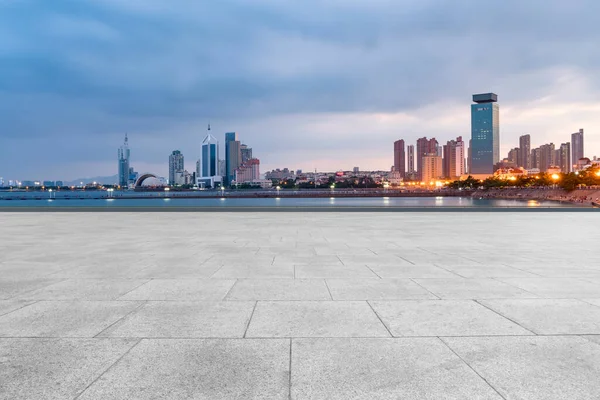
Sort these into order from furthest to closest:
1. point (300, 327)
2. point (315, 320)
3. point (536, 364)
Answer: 1. point (315, 320)
2. point (300, 327)
3. point (536, 364)

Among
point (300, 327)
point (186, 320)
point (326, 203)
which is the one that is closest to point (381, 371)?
point (300, 327)

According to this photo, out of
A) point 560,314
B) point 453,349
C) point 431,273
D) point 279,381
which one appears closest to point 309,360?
point 279,381

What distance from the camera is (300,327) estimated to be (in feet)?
18.1

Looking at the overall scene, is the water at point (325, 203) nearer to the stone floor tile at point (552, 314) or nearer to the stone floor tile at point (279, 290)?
the stone floor tile at point (279, 290)

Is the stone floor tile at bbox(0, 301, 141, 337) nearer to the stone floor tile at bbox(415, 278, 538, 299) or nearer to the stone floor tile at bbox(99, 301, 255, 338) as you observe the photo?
the stone floor tile at bbox(99, 301, 255, 338)

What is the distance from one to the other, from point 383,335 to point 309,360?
121 cm

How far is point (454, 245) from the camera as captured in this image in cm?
1364

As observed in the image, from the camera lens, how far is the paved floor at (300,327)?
394 cm

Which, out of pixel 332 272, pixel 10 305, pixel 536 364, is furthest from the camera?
pixel 332 272

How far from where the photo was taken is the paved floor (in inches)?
155

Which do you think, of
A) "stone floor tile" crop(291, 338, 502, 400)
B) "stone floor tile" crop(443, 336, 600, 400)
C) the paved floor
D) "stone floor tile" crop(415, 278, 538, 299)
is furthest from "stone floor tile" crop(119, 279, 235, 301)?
"stone floor tile" crop(443, 336, 600, 400)

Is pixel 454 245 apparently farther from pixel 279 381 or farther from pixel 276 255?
pixel 279 381

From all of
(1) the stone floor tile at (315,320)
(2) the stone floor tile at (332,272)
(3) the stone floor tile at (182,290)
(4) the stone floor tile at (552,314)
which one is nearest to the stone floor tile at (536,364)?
(4) the stone floor tile at (552,314)

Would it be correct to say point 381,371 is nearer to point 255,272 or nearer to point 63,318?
point 63,318
